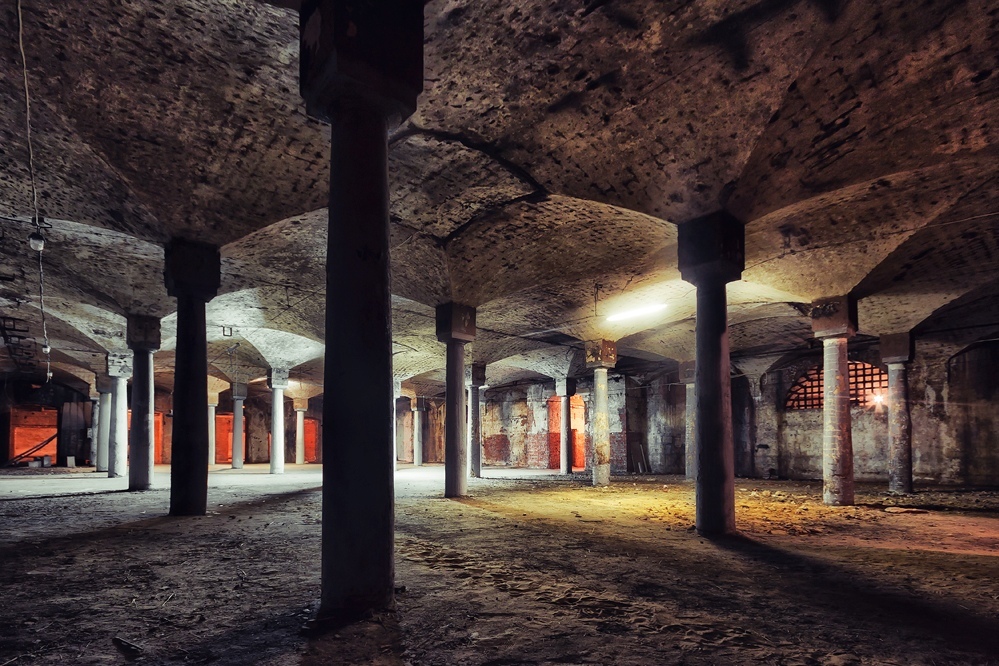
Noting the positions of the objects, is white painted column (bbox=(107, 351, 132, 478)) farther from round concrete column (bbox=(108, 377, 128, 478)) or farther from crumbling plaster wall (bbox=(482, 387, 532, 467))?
crumbling plaster wall (bbox=(482, 387, 532, 467))

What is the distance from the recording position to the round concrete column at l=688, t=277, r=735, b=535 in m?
6.11

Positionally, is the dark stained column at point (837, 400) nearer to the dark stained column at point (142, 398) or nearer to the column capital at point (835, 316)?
the column capital at point (835, 316)

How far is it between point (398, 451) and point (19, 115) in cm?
2309

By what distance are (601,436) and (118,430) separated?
10.9 meters

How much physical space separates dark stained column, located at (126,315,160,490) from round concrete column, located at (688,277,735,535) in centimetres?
933

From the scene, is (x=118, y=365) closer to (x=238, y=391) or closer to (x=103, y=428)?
(x=103, y=428)

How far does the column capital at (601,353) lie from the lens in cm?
1303

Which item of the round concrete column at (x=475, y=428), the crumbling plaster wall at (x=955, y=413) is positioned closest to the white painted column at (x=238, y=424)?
the round concrete column at (x=475, y=428)

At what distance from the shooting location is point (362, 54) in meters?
3.25

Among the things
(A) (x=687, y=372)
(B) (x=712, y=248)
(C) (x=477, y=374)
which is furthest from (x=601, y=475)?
(B) (x=712, y=248)

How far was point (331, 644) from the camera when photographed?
267 cm

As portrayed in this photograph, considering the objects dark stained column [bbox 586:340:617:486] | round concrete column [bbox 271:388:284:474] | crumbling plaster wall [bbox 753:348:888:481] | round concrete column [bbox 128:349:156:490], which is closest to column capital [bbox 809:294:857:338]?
dark stained column [bbox 586:340:617:486]

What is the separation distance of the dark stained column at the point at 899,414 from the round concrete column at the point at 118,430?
16023mm

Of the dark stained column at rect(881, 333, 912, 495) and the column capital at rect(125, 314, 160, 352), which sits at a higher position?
the column capital at rect(125, 314, 160, 352)
